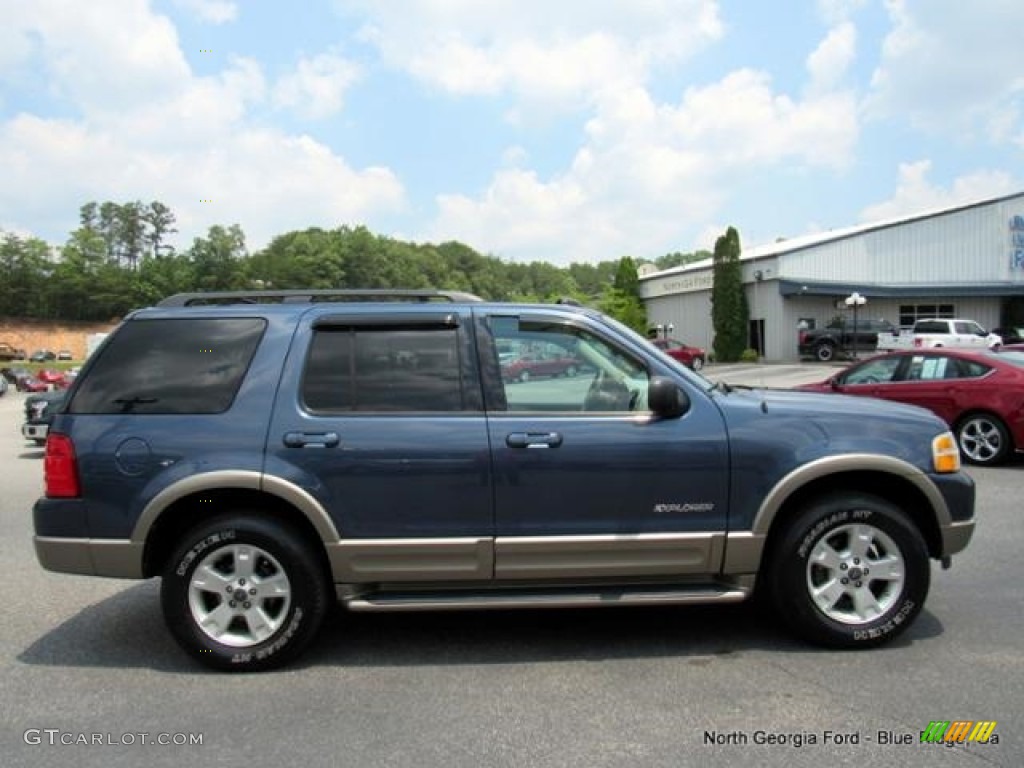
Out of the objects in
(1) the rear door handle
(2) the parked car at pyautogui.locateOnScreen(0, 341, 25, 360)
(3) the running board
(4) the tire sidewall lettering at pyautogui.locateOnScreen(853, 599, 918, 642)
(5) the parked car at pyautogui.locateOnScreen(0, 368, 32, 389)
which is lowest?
(4) the tire sidewall lettering at pyautogui.locateOnScreen(853, 599, 918, 642)

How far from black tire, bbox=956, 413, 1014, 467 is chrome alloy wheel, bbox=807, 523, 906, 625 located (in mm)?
6703

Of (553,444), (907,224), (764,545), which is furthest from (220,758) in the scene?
(907,224)

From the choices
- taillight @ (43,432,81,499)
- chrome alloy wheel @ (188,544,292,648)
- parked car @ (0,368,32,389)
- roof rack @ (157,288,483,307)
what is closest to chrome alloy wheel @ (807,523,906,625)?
roof rack @ (157,288,483,307)

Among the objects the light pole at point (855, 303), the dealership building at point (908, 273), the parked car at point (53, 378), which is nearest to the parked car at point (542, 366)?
the light pole at point (855, 303)

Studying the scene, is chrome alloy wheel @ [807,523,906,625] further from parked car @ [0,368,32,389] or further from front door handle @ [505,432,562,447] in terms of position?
parked car @ [0,368,32,389]

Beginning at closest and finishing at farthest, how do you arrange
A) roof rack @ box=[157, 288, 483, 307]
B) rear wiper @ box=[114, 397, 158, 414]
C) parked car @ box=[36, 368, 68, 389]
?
1. rear wiper @ box=[114, 397, 158, 414]
2. roof rack @ box=[157, 288, 483, 307]
3. parked car @ box=[36, 368, 68, 389]

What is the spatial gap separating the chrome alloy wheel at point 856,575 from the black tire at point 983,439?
670 cm

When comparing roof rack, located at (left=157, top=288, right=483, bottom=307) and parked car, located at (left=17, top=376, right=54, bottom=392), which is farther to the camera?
parked car, located at (left=17, top=376, right=54, bottom=392)

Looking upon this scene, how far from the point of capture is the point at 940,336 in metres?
33.9

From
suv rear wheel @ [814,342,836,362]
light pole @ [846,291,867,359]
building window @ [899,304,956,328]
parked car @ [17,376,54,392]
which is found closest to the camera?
light pole @ [846,291,867,359]

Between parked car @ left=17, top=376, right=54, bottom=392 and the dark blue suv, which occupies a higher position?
the dark blue suv

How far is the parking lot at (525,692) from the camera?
3.29m

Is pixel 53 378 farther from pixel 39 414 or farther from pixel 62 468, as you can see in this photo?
pixel 62 468

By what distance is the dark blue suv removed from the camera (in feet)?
13.4
